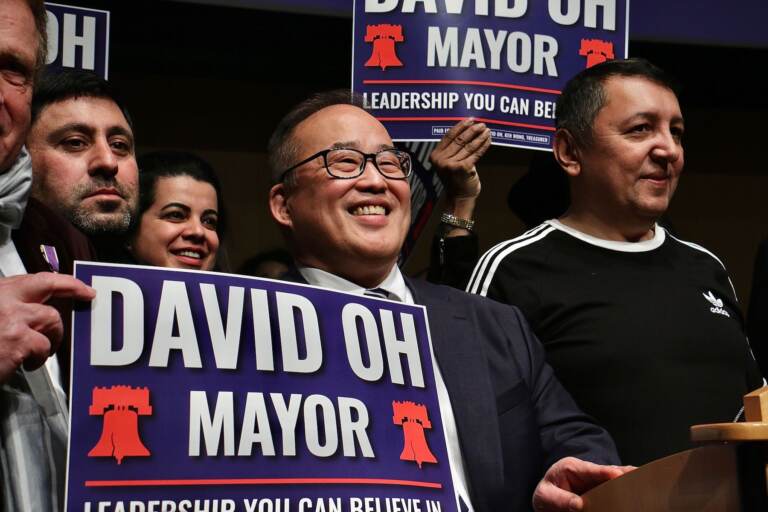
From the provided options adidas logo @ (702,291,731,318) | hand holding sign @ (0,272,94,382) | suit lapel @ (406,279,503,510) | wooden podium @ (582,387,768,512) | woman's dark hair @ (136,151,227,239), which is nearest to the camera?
wooden podium @ (582,387,768,512)

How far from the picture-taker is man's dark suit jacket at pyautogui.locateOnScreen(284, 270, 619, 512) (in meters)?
1.92

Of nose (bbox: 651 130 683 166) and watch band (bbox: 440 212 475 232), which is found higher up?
nose (bbox: 651 130 683 166)

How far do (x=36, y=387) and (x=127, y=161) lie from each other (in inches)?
47.3

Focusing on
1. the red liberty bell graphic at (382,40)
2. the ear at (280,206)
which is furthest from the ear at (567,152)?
the ear at (280,206)

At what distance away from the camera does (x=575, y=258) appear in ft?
8.14

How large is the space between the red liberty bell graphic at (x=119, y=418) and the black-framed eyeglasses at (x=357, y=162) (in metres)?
0.84

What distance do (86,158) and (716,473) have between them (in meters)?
1.78

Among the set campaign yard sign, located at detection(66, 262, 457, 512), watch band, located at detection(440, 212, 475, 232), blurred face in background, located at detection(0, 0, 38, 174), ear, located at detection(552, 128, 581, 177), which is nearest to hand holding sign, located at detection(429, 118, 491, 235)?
watch band, located at detection(440, 212, 475, 232)

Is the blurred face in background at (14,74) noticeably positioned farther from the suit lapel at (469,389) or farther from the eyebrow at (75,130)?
the eyebrow at (75,130)

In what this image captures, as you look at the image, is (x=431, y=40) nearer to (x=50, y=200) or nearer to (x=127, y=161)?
(x=127, y=161)

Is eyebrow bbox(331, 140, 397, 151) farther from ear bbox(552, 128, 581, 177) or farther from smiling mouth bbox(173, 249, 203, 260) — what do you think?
smiling mouth bbox(173, 249, 203, 260)

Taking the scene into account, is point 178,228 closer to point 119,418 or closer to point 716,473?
point 119,418

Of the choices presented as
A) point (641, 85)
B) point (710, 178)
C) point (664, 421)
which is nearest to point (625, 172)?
point (641, 85)

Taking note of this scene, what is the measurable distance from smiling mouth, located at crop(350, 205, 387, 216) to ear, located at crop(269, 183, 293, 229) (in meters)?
0.17
